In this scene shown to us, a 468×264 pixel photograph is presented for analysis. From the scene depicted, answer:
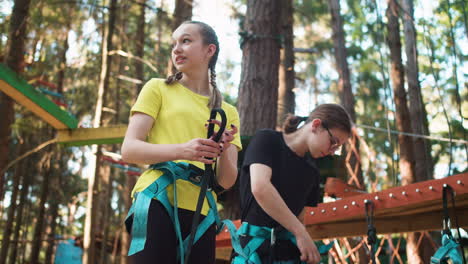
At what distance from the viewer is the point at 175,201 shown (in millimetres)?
1684

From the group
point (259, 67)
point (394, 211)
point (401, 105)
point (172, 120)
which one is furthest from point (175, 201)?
point (401, 105)

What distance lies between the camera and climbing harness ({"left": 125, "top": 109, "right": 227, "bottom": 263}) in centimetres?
165

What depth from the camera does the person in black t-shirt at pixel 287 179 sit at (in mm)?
2207

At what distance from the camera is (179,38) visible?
6.62 feet

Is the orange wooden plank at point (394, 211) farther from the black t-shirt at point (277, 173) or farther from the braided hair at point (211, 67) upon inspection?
the braided hair at point (211, 67)

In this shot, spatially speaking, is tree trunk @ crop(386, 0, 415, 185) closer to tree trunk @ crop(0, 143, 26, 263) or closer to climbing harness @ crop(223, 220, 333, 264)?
climbing harness @ crop(223, 220, 333, 264)

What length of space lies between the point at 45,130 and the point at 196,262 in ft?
35.6

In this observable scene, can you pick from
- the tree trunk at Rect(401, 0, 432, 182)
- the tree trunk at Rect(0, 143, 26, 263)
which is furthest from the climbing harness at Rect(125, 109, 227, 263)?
the tree trunk at Rect(0, 143, 26, 263)

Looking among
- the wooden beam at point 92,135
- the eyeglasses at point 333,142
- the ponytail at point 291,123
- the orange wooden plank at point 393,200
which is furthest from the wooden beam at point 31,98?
the eyeglasses at point 333,142

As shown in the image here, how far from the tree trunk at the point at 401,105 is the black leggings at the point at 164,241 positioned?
252 inches

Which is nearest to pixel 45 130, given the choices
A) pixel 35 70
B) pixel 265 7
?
pixel 35 70

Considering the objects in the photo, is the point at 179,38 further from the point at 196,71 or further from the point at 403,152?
the point at 403,152

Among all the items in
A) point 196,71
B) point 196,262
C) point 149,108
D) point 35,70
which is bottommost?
point 196,262

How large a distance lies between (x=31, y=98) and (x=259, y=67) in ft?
8.11
